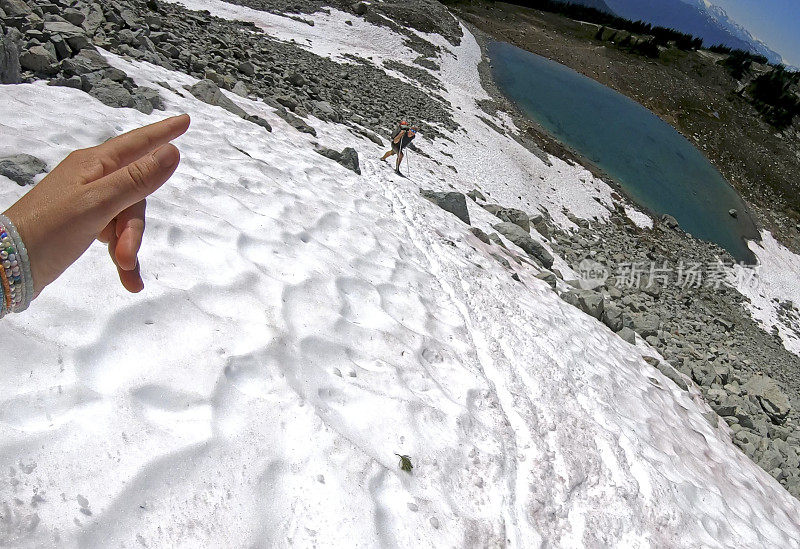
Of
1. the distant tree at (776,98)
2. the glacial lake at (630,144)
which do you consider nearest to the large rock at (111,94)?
the glacial lake at (630,144)

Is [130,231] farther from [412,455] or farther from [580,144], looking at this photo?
[580,144]

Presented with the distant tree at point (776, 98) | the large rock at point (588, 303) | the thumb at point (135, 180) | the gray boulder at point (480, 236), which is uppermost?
the distant tree at point (776, 98)

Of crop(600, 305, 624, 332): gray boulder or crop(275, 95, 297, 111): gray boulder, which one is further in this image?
crop(275, 95, 297, 111): gray boulder

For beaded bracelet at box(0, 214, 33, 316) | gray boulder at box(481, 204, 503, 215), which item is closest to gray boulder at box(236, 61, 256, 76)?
gray boulder at box(481, 204, 503, 215)

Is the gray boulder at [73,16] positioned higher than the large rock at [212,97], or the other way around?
the gray boulder at [73,16]

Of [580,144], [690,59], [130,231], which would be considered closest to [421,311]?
[130,231]

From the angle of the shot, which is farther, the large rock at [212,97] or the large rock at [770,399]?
the large rock at [770,399]

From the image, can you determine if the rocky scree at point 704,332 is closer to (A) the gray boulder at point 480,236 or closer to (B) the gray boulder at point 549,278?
(B) the gray boulder at point 549,278

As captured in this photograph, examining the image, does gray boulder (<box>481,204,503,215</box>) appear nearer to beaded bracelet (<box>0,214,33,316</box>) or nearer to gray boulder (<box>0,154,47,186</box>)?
gray boulder (<box>0,154,47,186</box>)

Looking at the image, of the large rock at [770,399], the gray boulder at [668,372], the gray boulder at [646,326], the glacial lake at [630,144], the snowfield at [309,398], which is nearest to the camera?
the snowfield at [309,398]
